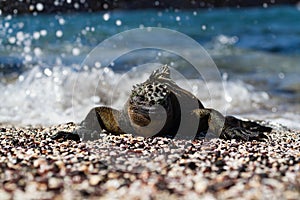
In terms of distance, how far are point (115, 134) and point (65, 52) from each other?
36.2 feet

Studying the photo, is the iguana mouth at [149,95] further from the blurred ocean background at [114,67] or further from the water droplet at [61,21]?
the water droplet at [61,21]

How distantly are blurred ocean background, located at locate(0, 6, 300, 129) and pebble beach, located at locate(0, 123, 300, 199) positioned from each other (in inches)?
98.9

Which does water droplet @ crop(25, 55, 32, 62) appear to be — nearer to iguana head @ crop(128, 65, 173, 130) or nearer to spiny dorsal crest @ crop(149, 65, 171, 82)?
spiny dorsal crest @ crop(149, 65, 171, 82)

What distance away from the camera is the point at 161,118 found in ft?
13.5

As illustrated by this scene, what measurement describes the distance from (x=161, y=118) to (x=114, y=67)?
8.71 meters

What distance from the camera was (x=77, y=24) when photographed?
2223cm

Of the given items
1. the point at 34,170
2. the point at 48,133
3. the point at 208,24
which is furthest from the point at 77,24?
the point at 34,170

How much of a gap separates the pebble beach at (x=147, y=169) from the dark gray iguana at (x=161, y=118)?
0.40ft

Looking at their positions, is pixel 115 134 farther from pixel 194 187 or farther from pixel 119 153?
pixel 194 187

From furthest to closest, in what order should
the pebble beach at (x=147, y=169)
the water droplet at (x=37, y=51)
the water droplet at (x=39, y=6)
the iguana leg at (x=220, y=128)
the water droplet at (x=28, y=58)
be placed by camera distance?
the water droplet at (x=39, y=6), the water droplet at (x=37, y=51), the water droplet at (x=28, y=58), the iguana leg at (x=220, y=128), the pebble beach at (x=147, y=169)

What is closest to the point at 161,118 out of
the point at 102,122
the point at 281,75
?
the point at 102,122

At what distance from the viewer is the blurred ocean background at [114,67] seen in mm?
7926

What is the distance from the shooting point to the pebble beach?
2867 millimetres

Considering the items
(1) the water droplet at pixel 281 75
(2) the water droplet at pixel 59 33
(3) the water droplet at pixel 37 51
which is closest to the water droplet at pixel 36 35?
(2) the water droplet at pixel 59 33
